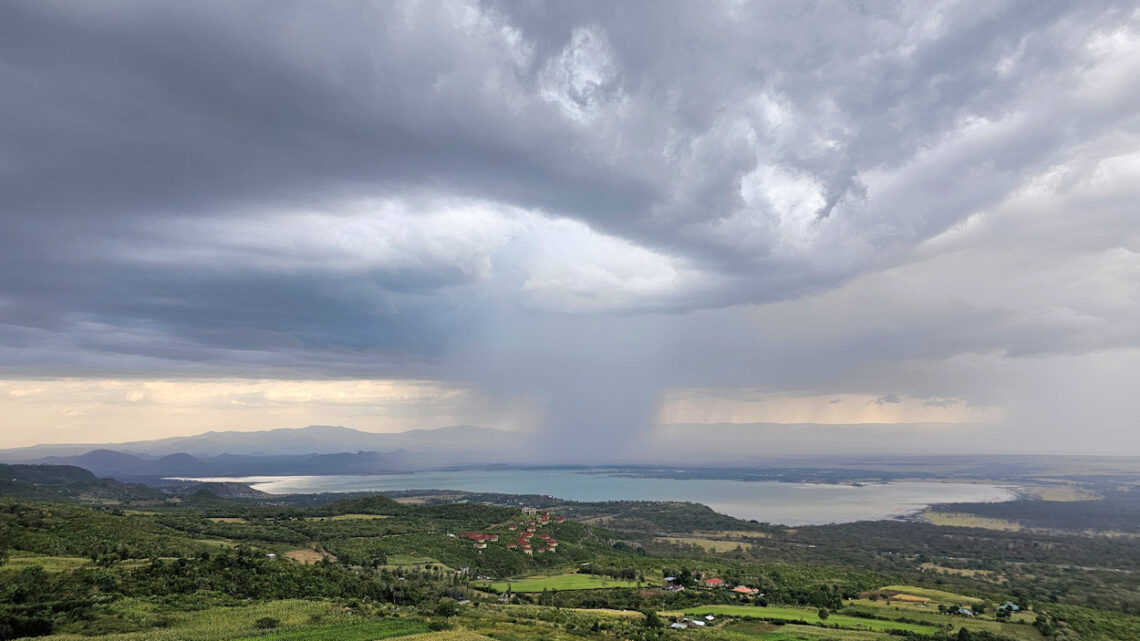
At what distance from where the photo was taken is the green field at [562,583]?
65031mm

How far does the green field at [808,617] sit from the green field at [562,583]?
13.6 m

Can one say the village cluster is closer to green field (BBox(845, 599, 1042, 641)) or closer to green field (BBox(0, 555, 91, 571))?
green field (BBox(845, 599, 1042, 641))

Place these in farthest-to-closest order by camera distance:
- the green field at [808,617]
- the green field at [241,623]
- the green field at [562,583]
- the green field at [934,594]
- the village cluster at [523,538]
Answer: the village cluster at [523,538]
the green field at [934,594]
the green field at [562,583]
the green field at [808,617]
the green field at [241,623]

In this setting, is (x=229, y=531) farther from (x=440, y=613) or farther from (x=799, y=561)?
(x=799, y=561)

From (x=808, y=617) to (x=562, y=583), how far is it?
28.1 m

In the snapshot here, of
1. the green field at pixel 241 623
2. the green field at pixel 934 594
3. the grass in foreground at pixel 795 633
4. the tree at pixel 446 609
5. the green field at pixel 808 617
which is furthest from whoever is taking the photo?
the green field at pixel 934 594

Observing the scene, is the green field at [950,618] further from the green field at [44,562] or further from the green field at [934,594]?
the green field at [44,562]

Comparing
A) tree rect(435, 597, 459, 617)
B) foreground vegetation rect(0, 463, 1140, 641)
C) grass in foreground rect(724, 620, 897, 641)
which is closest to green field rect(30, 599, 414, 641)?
foreground vegetation rect(0, 463, 1140, 641)

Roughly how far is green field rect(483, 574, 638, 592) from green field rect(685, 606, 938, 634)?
→ 1357 centimetres

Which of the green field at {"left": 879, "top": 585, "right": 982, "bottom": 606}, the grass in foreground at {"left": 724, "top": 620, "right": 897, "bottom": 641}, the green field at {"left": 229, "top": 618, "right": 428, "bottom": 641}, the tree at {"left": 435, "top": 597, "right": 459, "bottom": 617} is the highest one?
the green field at {"left": 229, "top": 618, "right": 428, "bottom": 641}

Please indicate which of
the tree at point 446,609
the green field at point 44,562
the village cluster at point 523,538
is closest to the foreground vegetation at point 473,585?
the tree at point 446,609

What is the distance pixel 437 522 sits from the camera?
114 m

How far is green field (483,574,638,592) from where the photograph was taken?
65031 mm

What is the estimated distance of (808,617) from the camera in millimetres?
54938
